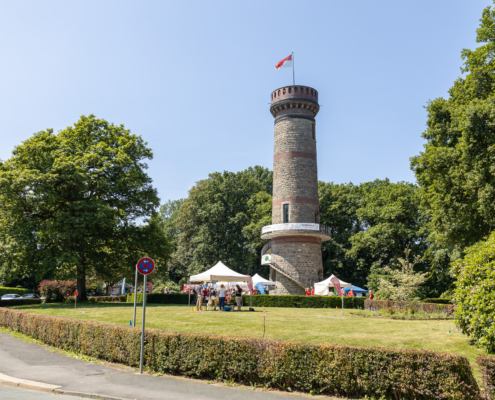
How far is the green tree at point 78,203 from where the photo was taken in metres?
27.8

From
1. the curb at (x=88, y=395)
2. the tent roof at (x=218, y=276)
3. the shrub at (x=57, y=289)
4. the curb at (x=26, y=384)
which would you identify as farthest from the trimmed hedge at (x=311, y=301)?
the curb at (x=88, y=395)

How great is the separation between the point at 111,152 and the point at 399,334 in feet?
83.5

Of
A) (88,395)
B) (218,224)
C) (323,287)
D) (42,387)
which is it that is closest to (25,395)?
(42,387)

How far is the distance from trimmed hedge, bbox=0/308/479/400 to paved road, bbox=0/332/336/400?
1.28ft

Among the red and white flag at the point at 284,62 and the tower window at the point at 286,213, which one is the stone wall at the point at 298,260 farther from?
the red and white flag at the point at 284,62

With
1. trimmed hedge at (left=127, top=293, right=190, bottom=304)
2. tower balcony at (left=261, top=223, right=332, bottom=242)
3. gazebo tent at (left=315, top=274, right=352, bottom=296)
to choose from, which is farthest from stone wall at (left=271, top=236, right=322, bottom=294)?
trimmed hedge at (left=127, top=293, right=190, bottom=304)

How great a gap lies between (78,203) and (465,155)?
24.5m

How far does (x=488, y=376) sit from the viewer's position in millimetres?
6469

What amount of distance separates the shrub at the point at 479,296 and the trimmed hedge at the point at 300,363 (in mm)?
2602

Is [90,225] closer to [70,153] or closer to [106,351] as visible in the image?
[70,153]

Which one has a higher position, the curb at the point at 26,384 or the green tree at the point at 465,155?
the green tree at the point at 465,155

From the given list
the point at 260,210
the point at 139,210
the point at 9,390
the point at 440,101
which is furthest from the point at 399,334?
the point at 260,210

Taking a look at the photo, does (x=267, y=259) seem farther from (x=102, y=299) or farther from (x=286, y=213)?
(x=102, y=299)

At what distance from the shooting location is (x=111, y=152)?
31703 mm
